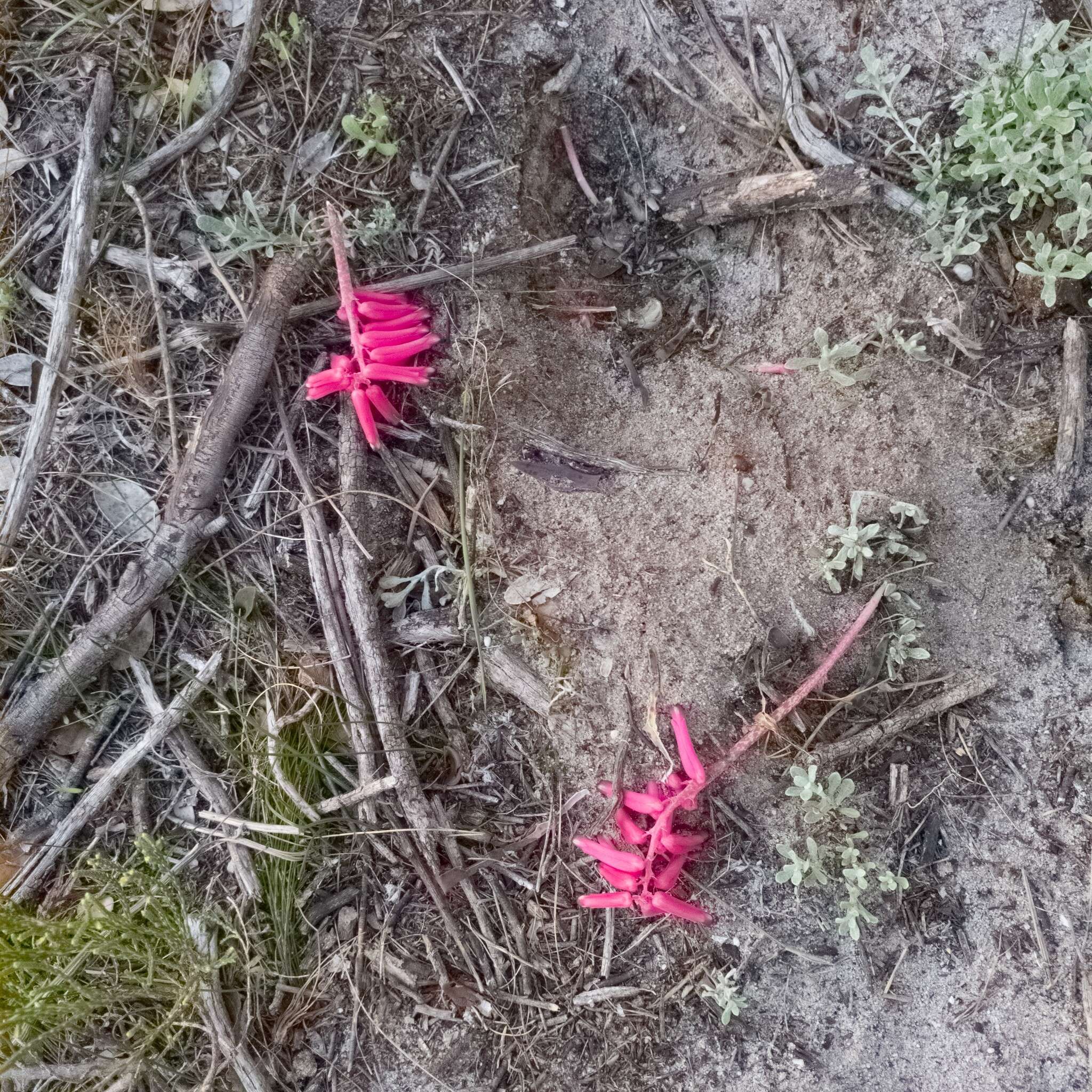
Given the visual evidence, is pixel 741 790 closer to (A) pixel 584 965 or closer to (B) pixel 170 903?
(A) pixel 584 965

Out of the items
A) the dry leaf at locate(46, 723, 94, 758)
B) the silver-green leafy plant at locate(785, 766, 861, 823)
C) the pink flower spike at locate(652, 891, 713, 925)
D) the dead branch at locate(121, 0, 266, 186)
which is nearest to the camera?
the pink flower spike at locate(652, 891, 713, 925)

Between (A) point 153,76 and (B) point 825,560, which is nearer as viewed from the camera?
(B) point 825,560

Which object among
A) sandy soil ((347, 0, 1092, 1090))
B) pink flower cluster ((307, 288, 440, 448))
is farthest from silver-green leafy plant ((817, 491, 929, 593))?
pink flower cluster ((307, 288, 440, 448))

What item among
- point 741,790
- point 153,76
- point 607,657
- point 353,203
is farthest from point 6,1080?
point 153,76

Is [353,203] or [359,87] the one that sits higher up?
[359,87]

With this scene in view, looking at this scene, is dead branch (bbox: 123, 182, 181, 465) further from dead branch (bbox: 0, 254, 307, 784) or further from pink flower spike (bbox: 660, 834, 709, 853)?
pink flower spike (bbox: 660, 834, 709, 853)

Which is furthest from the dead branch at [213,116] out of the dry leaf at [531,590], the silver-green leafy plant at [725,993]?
the silver-green leafy plant at [725,993]

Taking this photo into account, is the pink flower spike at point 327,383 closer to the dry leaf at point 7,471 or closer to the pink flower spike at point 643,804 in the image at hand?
the dry leaf at point 7,471

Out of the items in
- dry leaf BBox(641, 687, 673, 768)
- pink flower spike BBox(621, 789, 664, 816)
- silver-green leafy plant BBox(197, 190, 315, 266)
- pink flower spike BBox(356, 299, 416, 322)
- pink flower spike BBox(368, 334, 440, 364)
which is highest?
silver-green leafy plant BBox(197, 190, 315, 266)
